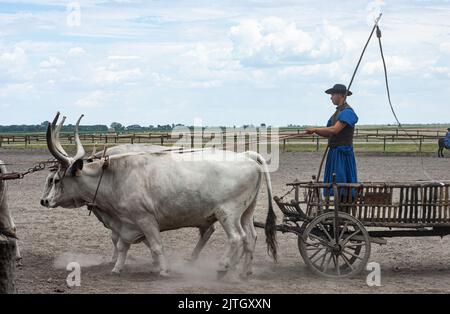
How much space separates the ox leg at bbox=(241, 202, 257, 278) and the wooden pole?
3415 mm

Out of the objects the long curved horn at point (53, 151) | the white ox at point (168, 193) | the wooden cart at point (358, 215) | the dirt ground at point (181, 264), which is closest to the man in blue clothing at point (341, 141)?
the wooden cart at point (358, 215)

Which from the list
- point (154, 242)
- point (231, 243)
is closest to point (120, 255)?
point (154, 242)

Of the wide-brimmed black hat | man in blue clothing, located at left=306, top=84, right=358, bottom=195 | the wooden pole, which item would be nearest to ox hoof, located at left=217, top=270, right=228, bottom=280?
man in blue clothing, located at left=306, top=84, right=358, bottom=195

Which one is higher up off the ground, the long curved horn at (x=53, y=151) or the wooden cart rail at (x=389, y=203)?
the long curved horn at (x=53, y=151)

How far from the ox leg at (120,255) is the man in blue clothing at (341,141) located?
2.78 metres

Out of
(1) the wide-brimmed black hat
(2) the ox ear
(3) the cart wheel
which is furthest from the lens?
(1) the wide-brimmed black hat

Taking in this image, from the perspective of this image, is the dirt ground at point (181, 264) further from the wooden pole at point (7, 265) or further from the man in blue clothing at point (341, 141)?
the wooden pole at point (7, 265)

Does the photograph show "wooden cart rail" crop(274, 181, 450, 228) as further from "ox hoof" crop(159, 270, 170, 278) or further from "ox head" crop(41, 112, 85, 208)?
"ox head" crop(41, 112, 85, 208)

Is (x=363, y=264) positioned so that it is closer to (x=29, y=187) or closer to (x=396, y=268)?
(x=396, y=268)

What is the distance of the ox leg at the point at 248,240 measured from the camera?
9000 mm

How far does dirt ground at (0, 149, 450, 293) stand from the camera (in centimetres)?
832

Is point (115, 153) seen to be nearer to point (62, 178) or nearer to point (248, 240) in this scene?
point (62, 178)
